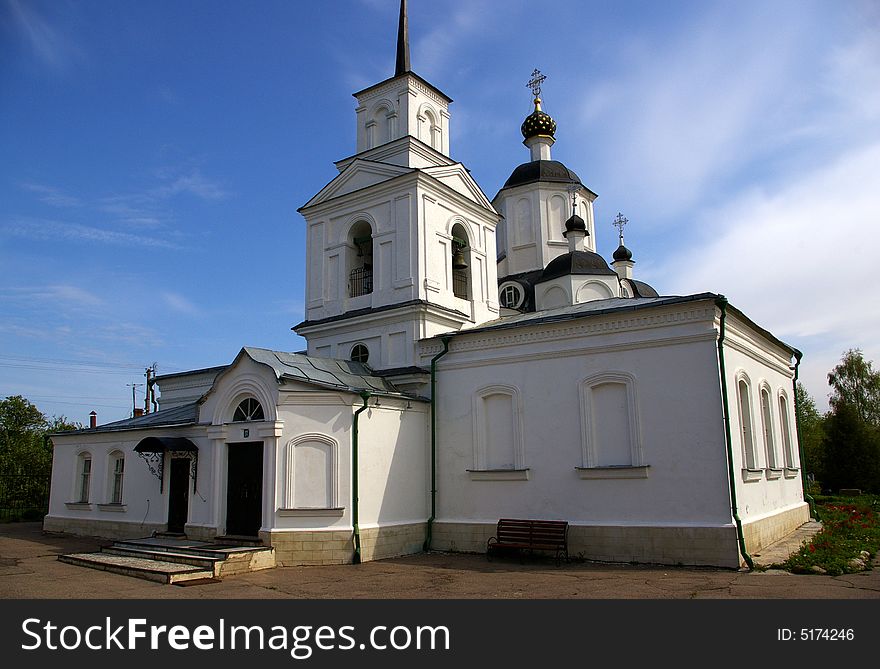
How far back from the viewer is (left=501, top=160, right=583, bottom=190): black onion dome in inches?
1090

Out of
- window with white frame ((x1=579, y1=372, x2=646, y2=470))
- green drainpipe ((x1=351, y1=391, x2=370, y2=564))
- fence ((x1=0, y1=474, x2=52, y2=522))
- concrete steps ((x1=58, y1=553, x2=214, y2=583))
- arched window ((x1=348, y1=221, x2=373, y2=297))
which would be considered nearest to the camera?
concrete steps ((x1=58, y1=553, x2=214, y2=583))

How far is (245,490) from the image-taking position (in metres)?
14.4

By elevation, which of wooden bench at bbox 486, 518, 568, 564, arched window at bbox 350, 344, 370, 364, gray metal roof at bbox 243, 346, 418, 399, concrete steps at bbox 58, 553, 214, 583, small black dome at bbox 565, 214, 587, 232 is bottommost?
concrete steps at bbox 58, 553, 214, 583

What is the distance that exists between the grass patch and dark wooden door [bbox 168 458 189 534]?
12.7 meters

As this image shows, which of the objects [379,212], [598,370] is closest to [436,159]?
[379,212]

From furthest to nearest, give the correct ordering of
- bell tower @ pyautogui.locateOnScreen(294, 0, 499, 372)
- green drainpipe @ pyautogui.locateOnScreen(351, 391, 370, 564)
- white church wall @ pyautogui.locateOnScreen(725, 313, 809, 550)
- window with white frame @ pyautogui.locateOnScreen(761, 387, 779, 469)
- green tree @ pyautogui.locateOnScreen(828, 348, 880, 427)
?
green tree @ pyautogui.locateOnScreen(828, 348, 880, 427), bell tower @ pyautogui.locateOnScreen(294, 0, 499, 372), window with white frame @ pyautogui.locateOnScreen(761, 387, 779, 469), green drainpipe @ pyautogui.locateOnScreen(351, 391, 370, 564), white church wall @ pyautogui.locateOnScreen(725, 313, 809, 550)

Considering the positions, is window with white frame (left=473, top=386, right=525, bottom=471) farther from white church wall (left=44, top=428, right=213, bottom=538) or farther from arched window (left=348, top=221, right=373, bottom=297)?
white church wall (left=44, top=428, right=213, bottom=538)

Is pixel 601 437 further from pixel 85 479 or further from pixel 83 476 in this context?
pixel 83 476

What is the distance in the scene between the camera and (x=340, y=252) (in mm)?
19031

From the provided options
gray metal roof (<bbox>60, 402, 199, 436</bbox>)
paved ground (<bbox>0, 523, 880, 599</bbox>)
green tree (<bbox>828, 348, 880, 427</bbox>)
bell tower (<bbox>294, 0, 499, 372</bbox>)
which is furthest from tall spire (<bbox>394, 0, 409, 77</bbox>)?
green tree (<bbox>828, 348, 880, 427</bbox>)

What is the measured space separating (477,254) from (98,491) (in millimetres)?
12363

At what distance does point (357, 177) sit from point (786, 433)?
13700mm

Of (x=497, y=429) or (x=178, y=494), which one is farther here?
(x=178, y=494)

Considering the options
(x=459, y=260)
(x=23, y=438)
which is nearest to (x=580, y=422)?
(x=459, y=260)
